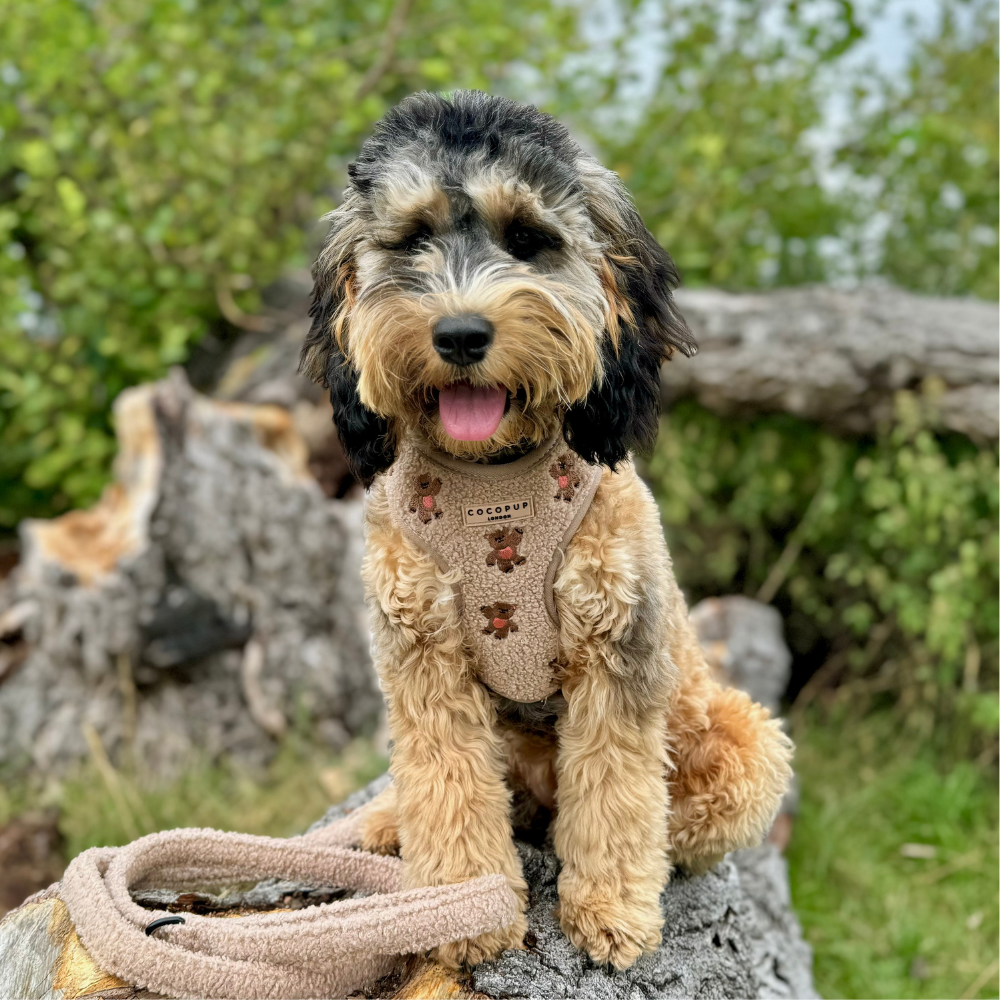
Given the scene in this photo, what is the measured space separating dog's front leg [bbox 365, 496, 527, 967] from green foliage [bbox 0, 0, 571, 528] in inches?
150

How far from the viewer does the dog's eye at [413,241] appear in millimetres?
2246

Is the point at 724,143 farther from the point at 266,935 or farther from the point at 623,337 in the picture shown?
the point at 266,935

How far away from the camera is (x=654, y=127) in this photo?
6.55 m

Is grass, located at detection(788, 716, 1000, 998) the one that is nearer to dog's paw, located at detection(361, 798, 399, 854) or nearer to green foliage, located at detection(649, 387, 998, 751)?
green foliage, located at detection(649, 387, 998, 751)

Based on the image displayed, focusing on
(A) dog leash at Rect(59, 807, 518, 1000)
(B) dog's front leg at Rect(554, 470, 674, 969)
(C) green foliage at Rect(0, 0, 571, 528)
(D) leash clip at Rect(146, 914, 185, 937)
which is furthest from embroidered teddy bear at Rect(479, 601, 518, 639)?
(C) green foliage at Rect(0, 0, 571, 528)

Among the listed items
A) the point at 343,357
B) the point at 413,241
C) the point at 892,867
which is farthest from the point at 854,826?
the point at 413,241

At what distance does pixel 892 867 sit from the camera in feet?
15.0

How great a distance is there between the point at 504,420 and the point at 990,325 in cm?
391

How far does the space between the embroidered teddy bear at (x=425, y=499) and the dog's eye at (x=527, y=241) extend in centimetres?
58

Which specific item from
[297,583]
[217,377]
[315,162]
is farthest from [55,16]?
[297,583]

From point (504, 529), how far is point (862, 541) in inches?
146

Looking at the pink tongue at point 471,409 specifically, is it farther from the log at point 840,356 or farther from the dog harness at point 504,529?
the log at point 840,356

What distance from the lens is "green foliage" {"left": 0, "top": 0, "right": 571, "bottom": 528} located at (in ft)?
18.2

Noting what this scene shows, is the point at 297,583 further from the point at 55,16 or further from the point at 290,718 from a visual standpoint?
the point at 55,16
